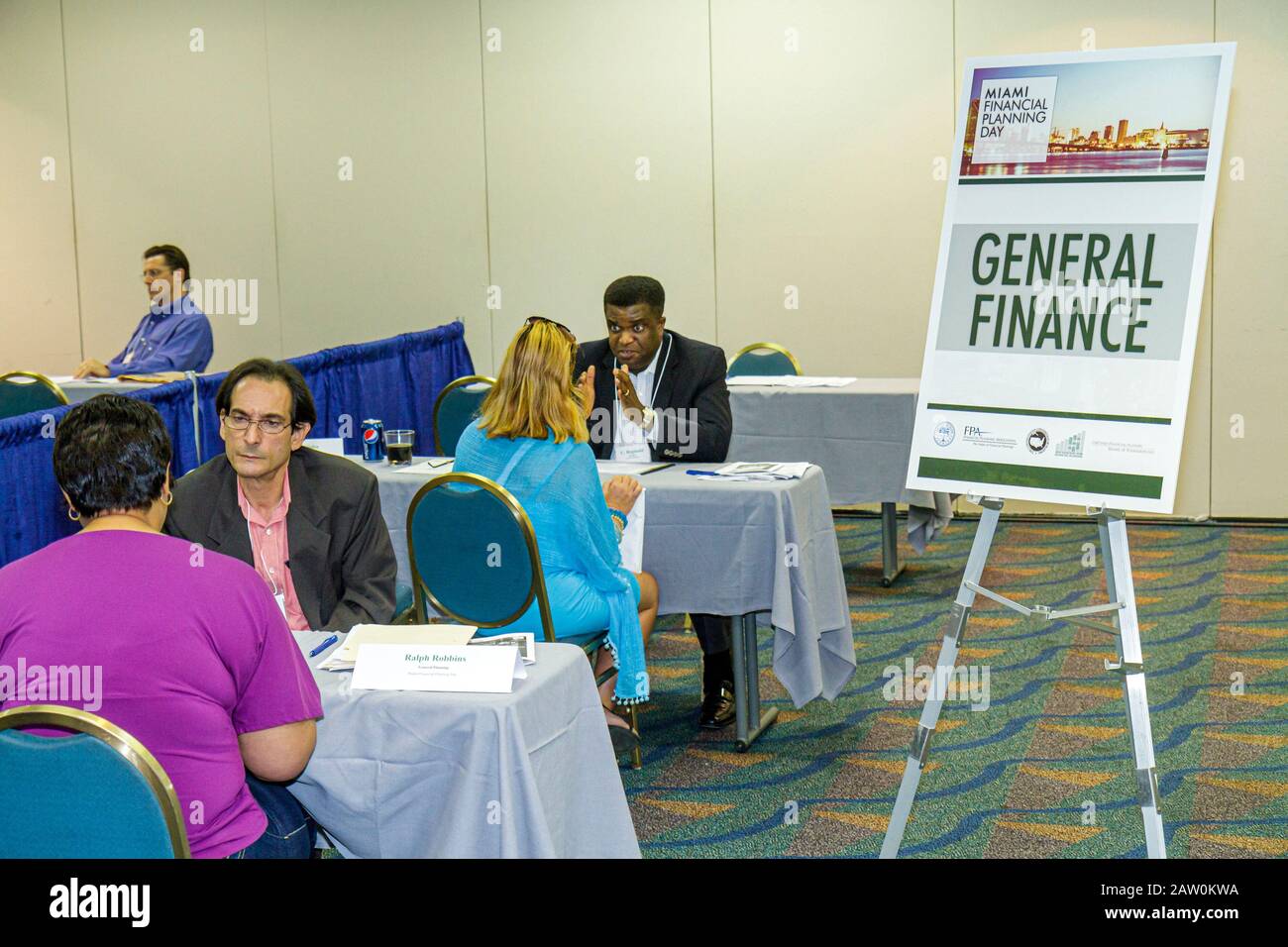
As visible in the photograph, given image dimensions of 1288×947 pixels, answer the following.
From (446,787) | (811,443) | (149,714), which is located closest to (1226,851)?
(446,787)

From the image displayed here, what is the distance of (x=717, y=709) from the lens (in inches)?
174

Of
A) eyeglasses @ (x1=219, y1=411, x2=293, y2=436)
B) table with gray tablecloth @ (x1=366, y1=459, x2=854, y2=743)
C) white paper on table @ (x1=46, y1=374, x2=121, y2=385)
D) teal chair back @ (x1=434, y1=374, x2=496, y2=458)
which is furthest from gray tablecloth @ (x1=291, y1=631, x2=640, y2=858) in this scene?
white paper on table @ (x1=46, y1=374, x2=121, y2=385)

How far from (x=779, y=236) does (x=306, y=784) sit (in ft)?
18.7

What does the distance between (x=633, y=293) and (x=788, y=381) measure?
171 cm

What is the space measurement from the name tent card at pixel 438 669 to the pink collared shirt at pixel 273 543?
91cm

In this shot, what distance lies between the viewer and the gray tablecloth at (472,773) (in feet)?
7.80

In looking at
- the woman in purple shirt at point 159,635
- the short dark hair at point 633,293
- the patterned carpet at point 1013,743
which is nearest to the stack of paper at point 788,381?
the patterned carpet at point 1013,743

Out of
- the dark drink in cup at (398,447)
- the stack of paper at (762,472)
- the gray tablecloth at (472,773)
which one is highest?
the dark drink in cup at (398,447)

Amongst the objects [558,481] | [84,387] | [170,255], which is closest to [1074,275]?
[558,481]

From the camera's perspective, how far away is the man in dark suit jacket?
485cm

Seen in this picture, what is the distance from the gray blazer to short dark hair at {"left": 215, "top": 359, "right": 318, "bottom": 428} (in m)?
0.11

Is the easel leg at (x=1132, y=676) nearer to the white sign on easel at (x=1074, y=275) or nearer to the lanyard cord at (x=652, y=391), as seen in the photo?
the white sign on easel at (x=1074, y=275)

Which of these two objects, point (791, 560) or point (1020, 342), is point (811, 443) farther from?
point (1020, 342)

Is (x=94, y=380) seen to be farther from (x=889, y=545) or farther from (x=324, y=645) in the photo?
(x=324, y=645)
